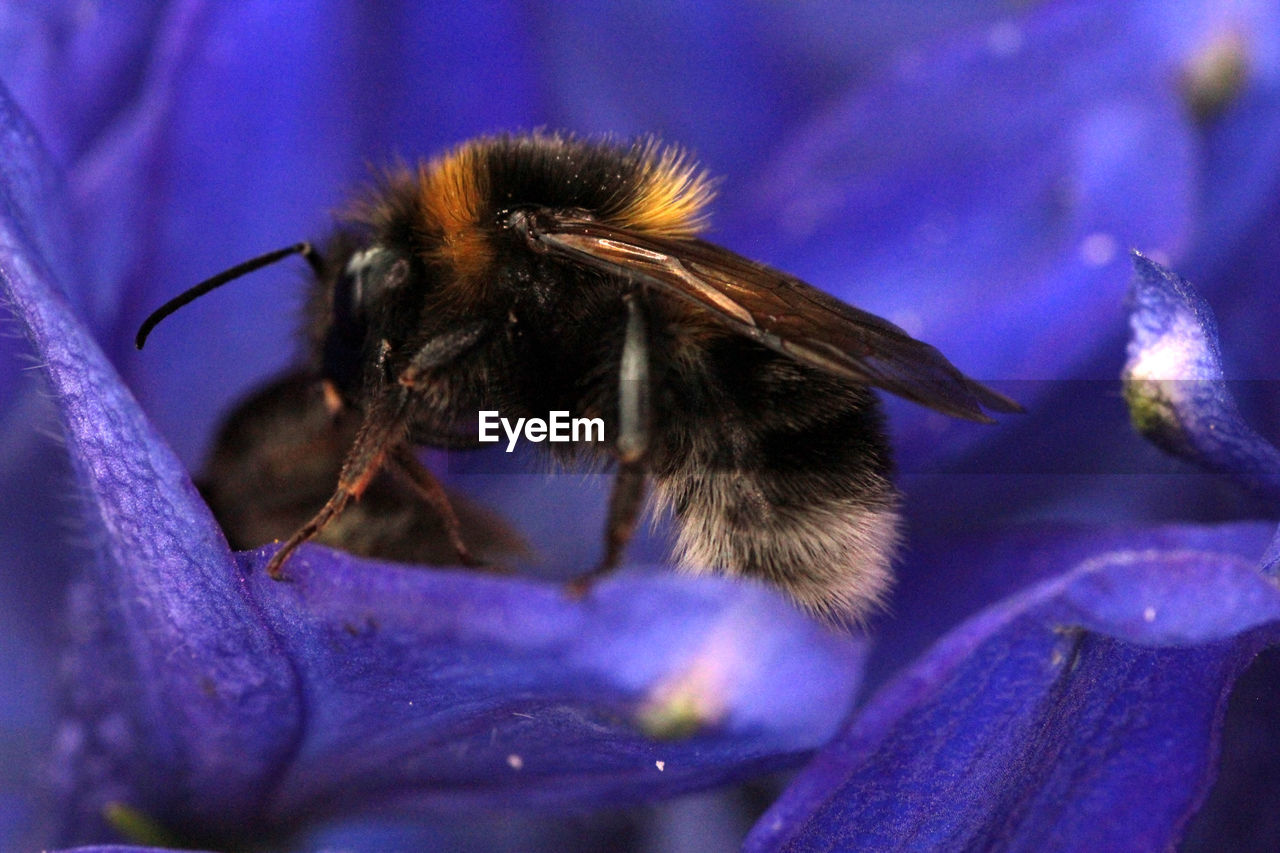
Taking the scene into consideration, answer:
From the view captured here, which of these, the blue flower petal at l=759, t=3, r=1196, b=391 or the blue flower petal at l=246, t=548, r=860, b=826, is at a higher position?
the blue flower petal at l=759, t=3, r=1196, b=391

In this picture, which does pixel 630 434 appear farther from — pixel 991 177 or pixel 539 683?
pixel 991 177

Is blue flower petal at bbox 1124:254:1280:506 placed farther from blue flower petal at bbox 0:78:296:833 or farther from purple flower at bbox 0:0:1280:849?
blue flower petal at bbox 0:78:296:833

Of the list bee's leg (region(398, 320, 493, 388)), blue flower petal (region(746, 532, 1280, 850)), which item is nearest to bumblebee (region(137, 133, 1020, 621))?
bee's leg (region(398, 320, 493, 388))

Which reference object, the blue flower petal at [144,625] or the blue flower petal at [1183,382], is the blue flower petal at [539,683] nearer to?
the blue flower petal at [144,625]

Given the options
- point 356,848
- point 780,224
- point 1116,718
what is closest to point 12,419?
point 356,848

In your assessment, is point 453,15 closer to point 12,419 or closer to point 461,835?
point 12,419

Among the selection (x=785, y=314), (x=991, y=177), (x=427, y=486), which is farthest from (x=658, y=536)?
(x=991, y=177)
